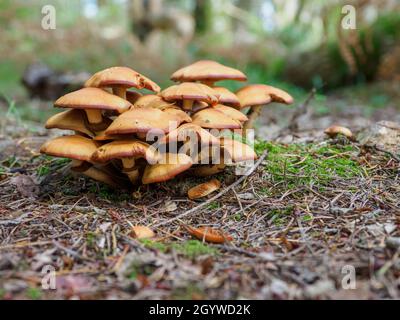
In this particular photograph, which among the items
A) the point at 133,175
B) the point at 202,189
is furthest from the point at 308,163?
the point at 133,175

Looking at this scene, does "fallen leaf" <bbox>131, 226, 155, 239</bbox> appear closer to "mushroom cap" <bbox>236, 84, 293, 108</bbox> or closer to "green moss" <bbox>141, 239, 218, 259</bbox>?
"green moss" <bbox>141, 239, 218, 259</bbox>

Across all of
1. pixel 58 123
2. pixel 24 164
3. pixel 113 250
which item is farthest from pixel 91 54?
pixel 113 250

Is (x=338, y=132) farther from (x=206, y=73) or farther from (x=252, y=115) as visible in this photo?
(x=206, y=73)

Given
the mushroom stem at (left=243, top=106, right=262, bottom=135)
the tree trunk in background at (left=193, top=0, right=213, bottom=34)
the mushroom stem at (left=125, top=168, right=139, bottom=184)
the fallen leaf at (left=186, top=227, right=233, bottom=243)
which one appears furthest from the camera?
the tree trunk in background at (left=193, top=0, right=213, bottom=34)

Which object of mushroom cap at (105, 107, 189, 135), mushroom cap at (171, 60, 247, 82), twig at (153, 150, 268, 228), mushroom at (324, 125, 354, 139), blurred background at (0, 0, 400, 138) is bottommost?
twig at (153, 150, 268, 228)

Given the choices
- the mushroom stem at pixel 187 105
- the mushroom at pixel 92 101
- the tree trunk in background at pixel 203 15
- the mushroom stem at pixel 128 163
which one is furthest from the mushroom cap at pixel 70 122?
the tree trunk in background at pixel 203 15

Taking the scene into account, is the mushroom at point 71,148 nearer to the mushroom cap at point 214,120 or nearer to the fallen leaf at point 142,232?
the fallen leaf at point 142,232

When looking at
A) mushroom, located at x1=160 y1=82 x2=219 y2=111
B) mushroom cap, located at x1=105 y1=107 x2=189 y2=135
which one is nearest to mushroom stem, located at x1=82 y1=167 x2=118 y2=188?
mushroom cap, located at x1=105 y1=107 x2=189 y2=135
